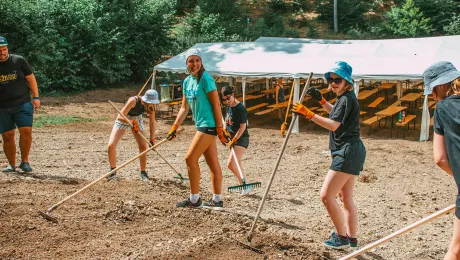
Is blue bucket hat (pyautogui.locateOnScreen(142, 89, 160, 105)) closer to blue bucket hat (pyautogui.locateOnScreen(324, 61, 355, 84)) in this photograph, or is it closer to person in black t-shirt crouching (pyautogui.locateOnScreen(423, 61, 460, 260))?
blue bucket hat (pyautogui.locateOnScreen(324, 61, 355, 84))

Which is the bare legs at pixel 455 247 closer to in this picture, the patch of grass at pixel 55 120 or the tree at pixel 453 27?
the patch of grass at pixel 55 120

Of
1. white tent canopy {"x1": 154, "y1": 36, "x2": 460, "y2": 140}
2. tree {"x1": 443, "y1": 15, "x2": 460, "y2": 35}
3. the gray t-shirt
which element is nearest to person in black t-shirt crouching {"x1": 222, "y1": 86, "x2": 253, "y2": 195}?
the gray t-shirt

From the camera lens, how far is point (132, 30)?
889 inches

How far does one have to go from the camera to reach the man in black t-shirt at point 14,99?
8.12 m

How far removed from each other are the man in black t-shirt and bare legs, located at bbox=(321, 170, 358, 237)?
4.90m

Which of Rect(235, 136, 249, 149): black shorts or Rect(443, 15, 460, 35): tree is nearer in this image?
Rect(235, 136, 249, 149): black shorts

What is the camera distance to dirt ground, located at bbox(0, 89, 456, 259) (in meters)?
5.50

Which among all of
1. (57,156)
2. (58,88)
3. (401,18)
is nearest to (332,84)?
(57,156)

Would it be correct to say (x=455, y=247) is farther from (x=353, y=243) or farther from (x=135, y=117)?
(x=135, y=117)

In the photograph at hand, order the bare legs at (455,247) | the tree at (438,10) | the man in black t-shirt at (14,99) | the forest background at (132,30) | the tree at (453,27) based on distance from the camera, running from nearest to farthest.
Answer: the bare legs at (455,247)
the man in black t-shirt at (14,99)
the forest background at (132,30)
the tree at (453,27)
the tree at (438,10)

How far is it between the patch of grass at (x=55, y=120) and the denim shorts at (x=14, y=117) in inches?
246

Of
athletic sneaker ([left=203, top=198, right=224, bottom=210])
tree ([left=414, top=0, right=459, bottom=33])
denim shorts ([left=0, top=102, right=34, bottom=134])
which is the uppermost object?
tree ([left=414, top=0, right=459, bottom=33])

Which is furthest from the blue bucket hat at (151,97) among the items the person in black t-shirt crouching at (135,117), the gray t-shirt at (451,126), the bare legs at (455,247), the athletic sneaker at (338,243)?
the bare legs at (455,247)

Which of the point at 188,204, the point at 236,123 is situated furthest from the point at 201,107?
the point at 236,123
